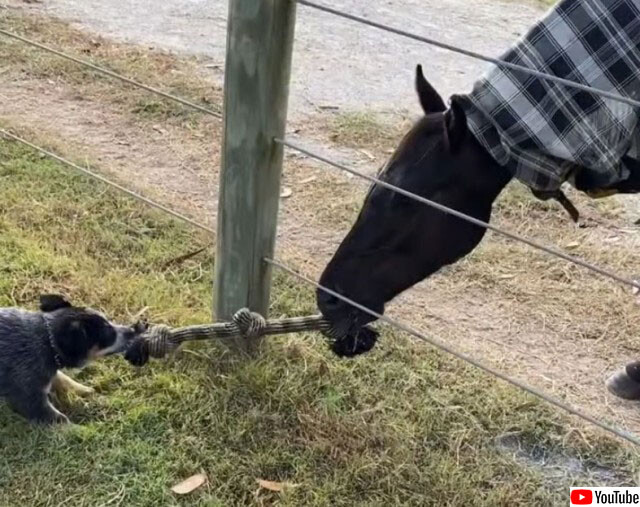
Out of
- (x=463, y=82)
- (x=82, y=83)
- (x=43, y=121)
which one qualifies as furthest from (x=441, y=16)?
(x=43, y=121)

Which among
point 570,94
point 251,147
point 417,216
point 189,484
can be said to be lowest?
point 189,484

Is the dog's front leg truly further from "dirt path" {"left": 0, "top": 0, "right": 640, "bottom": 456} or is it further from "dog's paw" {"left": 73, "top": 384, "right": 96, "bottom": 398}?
"dirt path" {"left": 0, "top": 0, "right": 640, "bottom": 456}

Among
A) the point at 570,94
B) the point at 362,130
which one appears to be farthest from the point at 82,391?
the point at 362,130

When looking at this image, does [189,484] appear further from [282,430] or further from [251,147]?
[251,147]

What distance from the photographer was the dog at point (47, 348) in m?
3.23

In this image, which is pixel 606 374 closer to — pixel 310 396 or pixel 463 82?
pixel 310 396

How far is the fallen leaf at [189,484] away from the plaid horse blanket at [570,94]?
1371mm

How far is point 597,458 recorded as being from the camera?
11.2 feet

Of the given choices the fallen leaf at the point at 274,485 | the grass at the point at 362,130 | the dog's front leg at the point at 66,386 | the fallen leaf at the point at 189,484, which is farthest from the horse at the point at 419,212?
the grass at the point at 362,130

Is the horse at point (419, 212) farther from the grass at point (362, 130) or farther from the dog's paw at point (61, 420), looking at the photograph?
the grass at point (362, 130)

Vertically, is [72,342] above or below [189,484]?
above

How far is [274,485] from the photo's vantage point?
311 cm

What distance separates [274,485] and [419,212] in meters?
0.97

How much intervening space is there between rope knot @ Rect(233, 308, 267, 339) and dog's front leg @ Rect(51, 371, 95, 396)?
1.85ft
